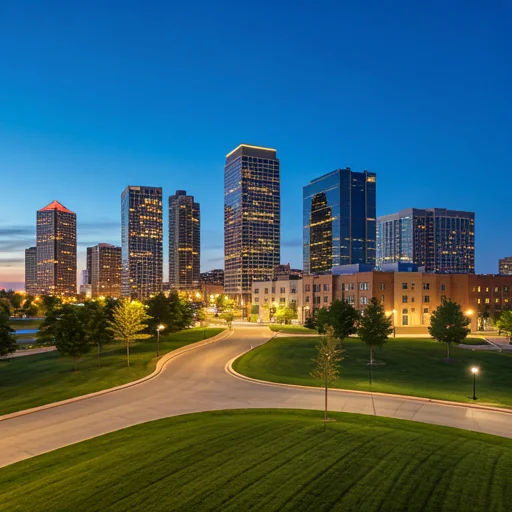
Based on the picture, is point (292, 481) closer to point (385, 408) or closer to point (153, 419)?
point (153, 419)

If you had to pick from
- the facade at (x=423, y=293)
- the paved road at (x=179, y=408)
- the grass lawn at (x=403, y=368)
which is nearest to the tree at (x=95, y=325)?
the paved road at (x=179, y=408)

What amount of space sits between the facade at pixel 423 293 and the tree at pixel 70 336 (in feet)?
220

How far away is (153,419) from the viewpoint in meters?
22.8

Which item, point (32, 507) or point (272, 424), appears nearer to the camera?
point (32, 507)

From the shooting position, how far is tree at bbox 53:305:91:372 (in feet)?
126

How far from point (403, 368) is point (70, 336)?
1290 inches

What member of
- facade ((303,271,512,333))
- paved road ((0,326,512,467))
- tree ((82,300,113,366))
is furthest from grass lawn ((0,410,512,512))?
facade ((303,271,512,333))

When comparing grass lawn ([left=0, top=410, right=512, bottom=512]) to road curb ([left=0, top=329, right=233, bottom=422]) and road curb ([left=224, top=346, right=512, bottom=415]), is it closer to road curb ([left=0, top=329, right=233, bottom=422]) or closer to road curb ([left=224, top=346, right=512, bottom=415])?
road curb ([left=224, top=346, right=512, bottom=415])

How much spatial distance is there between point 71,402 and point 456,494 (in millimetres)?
22304

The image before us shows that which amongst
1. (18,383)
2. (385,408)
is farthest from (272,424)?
(18,383)

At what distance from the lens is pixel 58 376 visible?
118 ft

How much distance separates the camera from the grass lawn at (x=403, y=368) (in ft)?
106

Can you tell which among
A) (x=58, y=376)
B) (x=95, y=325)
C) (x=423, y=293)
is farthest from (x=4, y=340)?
(x=423, y=293)

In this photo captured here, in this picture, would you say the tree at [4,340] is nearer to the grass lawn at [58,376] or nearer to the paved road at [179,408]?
the grass lawn at [58,376]
